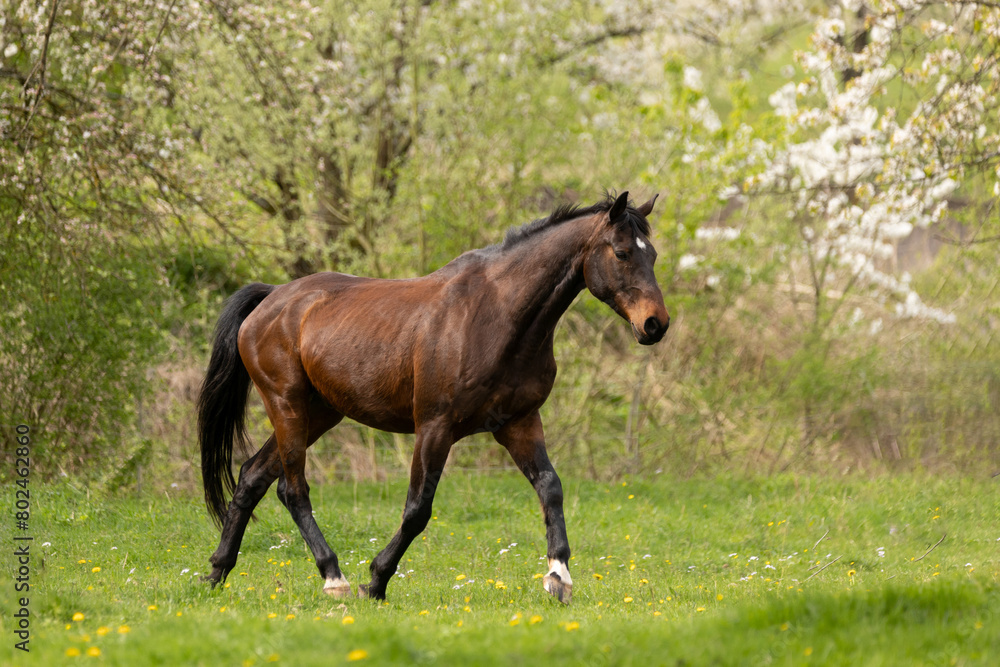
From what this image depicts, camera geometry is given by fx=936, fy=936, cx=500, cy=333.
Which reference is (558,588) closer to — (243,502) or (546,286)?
(546,286)

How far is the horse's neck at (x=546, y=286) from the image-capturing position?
5.97 m

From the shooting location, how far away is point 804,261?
603 inches

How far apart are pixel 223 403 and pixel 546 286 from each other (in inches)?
117

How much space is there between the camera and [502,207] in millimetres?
13133

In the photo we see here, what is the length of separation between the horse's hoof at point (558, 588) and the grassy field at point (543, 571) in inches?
4.4

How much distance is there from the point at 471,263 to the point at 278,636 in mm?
3074

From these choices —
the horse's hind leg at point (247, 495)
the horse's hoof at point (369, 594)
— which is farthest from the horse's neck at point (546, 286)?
the horse's hind leg at point (247, 495)

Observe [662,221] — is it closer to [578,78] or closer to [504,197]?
[504,197]

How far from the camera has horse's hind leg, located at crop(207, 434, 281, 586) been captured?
21.9ft

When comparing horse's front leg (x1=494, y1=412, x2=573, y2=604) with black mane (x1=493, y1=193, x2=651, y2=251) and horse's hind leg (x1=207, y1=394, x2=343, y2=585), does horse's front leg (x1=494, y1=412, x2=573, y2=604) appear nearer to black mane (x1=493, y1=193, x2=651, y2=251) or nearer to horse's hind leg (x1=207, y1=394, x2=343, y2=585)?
black mane (x1=493, y1=193, x2=651, y2=251)

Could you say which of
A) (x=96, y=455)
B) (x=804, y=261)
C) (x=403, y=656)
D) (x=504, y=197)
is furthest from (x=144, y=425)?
(x=804, y=261)

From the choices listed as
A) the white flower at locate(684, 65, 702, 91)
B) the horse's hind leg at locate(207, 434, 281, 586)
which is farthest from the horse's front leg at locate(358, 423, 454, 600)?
the white flower at locate(684, 65, 702, 91)

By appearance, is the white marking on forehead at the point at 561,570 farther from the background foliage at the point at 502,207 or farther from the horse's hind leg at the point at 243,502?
the background foliage at the point at 502,207

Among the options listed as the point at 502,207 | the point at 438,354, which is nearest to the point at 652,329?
the point at 438,354
